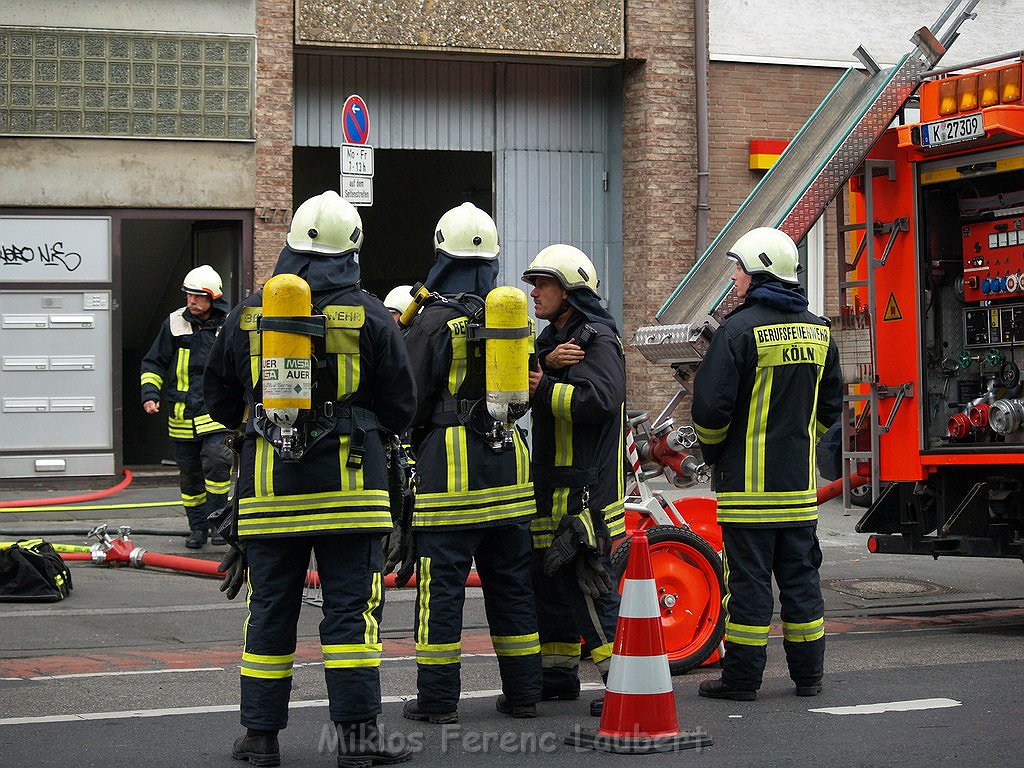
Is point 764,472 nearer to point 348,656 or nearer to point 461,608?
point 461,608

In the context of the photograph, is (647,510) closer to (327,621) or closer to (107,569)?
(327,621)

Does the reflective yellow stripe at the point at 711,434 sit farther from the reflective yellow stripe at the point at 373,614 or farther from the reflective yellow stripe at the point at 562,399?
the reflective yellow stripe at the point at 373,614

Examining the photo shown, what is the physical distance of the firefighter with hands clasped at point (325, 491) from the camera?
542 cm

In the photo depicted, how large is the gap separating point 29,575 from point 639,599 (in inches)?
190

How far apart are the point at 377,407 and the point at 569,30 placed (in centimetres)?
1081

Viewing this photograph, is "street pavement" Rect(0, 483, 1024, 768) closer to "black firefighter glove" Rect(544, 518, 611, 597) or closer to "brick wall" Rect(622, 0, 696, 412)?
"black firefighter glove" Rect(544, 518, 611, 597)

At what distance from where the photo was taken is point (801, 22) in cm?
1653

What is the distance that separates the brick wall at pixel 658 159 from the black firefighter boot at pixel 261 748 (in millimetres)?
10736

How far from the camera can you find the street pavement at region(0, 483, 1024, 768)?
5715mm

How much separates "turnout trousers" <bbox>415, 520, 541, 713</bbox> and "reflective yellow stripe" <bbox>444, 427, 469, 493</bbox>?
0.18 meters

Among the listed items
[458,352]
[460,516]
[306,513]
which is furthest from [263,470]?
[458,352]

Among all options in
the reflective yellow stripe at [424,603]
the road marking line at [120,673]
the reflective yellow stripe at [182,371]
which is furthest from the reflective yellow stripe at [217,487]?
the reflective yellow stripe at [424,603]

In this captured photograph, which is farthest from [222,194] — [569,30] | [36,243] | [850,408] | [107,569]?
[850,408]

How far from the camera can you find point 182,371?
11438 mm
